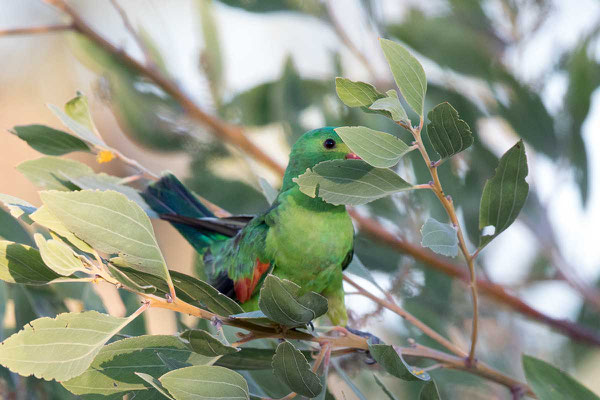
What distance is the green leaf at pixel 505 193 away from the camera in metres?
1.30

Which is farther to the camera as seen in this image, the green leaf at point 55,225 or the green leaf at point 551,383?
the green leaf at point 551,383

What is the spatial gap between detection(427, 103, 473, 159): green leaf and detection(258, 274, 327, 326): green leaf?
15.1 inches

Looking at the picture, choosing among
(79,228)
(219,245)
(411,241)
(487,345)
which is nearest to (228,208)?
(219,245)

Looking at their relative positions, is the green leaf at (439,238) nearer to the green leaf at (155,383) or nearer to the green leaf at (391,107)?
the green leaf at (391,107)

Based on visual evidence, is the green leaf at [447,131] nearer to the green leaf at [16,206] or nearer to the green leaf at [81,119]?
the green leaf at [16,206]

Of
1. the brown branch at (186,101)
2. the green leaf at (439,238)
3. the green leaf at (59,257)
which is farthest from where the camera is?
the brown branch at (186,101)

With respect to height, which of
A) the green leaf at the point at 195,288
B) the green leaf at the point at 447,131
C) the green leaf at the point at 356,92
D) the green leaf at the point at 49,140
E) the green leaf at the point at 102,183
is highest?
the green leaf at the point at 356,92

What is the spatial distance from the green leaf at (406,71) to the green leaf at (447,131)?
0.12ft

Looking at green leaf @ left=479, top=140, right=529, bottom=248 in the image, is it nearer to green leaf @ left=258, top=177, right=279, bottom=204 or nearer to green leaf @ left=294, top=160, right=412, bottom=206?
green leaf @ left=294, top=160, right=412, bottom=206

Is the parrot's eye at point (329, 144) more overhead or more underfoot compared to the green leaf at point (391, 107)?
more underfoot

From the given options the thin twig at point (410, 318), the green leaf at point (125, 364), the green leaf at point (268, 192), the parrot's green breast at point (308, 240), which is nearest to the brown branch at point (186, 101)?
the green leaf at point (268, 192)

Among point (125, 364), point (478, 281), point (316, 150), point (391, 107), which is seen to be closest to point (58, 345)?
point (125, 364)

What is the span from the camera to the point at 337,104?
111 inches

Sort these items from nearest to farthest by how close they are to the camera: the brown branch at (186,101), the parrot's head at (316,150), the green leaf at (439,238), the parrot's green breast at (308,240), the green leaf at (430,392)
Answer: the green leaf at (439,238), the green leaf at (430,392), the parrot's green breast at (308,240), the parrot's head at (316,150), the brown branch at (186,101)
